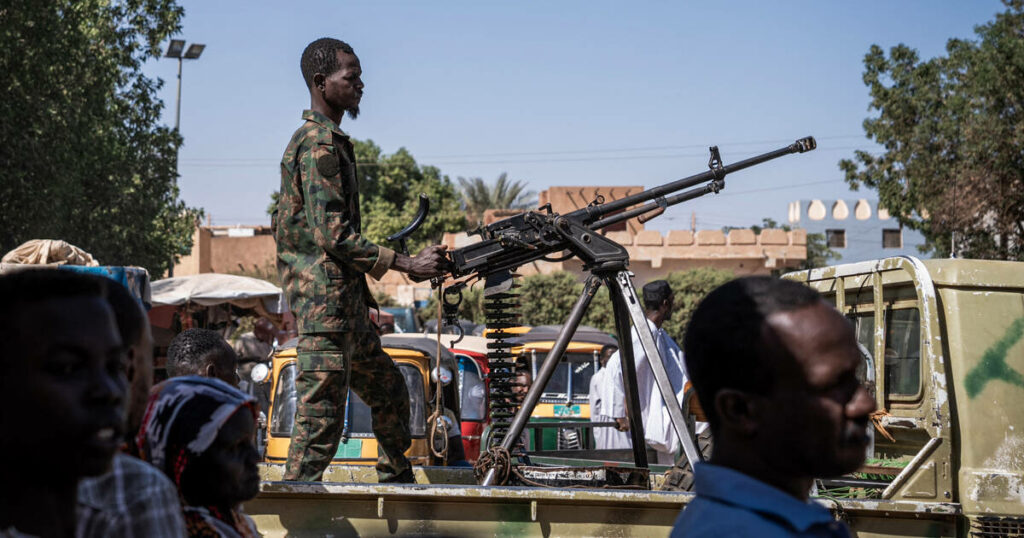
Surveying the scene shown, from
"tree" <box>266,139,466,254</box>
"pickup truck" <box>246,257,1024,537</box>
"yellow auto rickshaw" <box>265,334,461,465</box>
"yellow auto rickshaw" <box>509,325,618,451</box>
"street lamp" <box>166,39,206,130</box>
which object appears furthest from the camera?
"tree" <box>266,139,466,254</box>

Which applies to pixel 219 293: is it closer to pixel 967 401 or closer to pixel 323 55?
pixel 323 55

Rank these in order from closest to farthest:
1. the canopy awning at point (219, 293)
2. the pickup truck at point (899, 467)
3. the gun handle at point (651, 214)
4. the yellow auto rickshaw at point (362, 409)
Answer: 1. the pickup truck at point (899, 467)
2. the gun handle at point (651, 214)
3. the yellow auto rickshaw at point (362, 409)
4. the canopy awning at point (219, 293)

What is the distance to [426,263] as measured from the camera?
4863 mm

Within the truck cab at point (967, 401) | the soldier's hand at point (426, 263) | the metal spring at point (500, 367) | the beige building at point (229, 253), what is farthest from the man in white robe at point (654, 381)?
the beige building at point (229, 253)

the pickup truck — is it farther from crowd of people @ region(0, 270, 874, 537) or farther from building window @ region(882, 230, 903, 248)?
building window @ region(882, 230, 903, 248)

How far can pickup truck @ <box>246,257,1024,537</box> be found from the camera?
12.5ft

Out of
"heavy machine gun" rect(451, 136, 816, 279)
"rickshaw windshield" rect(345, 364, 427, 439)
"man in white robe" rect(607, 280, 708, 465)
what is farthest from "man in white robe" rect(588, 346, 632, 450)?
"heavy machine gun" rect(451, 136, 816, 279)

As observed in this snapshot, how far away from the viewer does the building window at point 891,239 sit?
68.1 metres

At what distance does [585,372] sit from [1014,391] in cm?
931

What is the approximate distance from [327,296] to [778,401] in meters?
3.30

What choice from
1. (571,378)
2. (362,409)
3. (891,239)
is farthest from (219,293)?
(891,239)

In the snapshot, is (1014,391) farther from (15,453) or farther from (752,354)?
(15,453)

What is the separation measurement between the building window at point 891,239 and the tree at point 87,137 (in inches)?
2041

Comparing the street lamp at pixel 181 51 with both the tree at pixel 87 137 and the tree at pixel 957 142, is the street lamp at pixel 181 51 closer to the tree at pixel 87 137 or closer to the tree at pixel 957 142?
the tree at pixel 87 137
